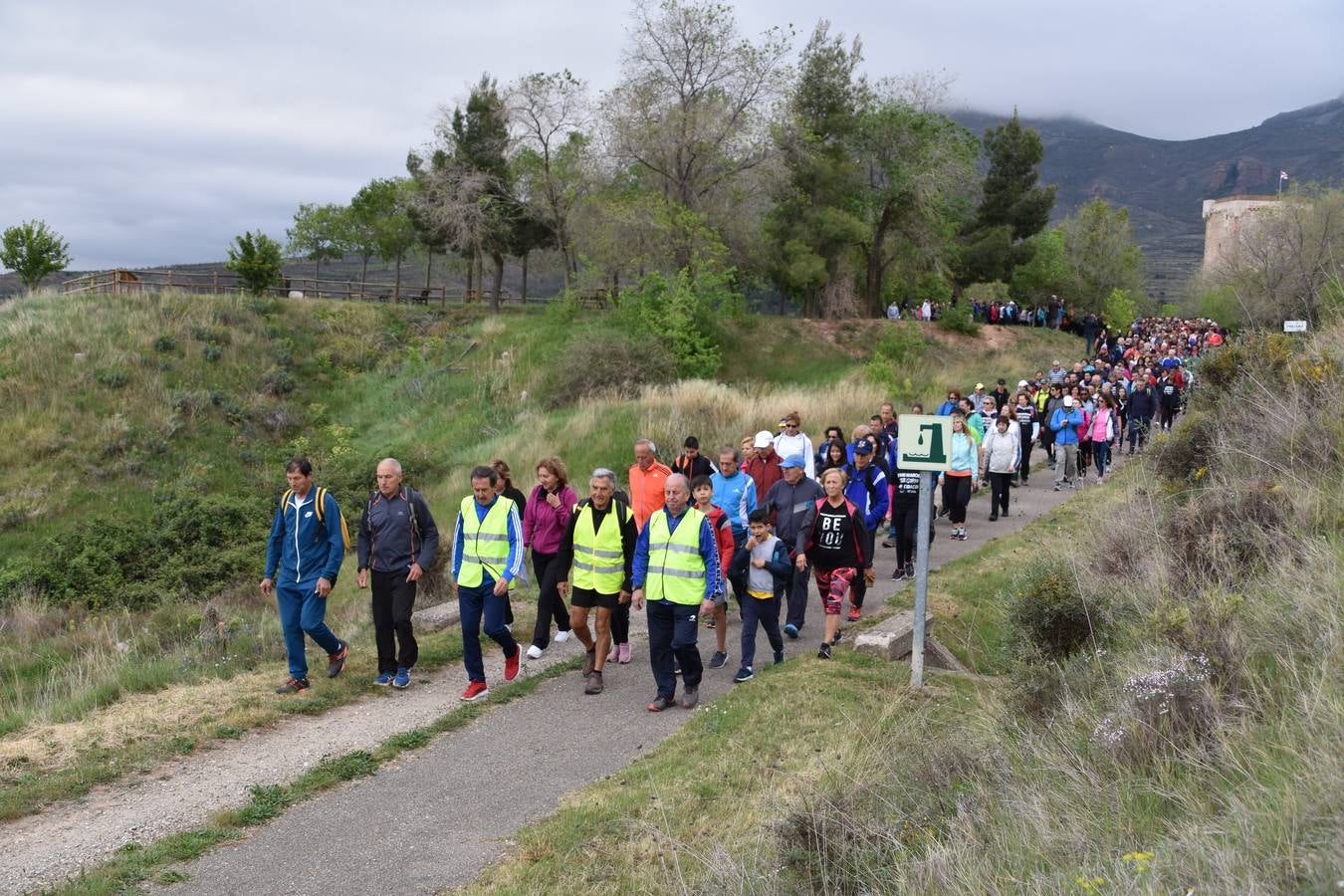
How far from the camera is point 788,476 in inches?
377

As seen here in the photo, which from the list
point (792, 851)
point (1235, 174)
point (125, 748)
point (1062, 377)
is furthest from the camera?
point (1235, 174)

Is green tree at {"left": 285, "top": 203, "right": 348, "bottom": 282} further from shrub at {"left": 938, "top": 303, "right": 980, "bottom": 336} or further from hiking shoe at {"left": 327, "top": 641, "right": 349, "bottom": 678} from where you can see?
hiking shoe at {"left": 327, "top": 641, "right": 349, "bottom": 678}

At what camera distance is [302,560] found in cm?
852

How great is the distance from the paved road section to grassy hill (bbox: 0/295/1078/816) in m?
1.61

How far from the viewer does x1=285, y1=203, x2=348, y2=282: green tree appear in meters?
62.7

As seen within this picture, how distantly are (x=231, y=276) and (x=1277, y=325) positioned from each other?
4020cm

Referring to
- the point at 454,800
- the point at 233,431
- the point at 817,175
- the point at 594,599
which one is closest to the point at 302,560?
the point at 594,599

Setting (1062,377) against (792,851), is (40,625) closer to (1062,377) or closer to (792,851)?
(792,851)

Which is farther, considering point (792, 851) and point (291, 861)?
point (291, 861)

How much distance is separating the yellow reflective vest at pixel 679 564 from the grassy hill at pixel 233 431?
2804 millimetres

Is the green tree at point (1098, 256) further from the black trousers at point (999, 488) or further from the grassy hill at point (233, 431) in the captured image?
the black trousers at point (999, 488)

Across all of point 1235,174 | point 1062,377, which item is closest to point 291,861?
point 1062,377

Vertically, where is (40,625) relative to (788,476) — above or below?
below

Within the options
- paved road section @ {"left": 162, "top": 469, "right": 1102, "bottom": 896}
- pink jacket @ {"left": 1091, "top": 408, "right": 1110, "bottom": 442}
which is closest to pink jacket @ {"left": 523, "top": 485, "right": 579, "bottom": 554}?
paved road section @ {"left": 162, "top": 469, "right": 1102, "bottom": 896}
